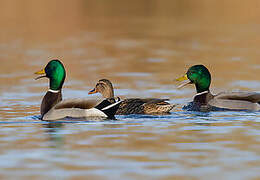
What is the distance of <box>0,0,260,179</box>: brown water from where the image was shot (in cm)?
869

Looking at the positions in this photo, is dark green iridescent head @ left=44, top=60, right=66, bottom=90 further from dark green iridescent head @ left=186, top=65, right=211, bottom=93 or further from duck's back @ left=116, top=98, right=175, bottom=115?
dark green iridescent head @ left=186, top=65, right=211, bottom=93

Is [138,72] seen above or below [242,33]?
below

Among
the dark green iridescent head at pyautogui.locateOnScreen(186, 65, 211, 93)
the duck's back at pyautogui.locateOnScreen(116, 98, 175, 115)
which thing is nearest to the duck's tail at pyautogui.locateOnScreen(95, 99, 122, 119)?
the duck's back at pyautogui.locateOnScreen(116, 98, 175, 115)

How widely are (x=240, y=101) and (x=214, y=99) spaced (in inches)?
23.2

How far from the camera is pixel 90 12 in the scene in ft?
134

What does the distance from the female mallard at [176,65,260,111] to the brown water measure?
0.49 m

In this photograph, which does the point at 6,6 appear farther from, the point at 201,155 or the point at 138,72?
the point at 201,155

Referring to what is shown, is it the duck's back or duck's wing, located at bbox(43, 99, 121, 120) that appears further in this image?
the duck's back

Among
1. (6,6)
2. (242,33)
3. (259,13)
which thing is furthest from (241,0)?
(242,33)

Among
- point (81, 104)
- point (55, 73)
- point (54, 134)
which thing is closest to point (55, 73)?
point (55, 73)

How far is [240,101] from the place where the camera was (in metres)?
13.5

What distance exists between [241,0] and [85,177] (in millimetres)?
38963

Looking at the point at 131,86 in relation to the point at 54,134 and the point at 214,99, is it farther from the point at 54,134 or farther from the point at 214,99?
the point at 54,134

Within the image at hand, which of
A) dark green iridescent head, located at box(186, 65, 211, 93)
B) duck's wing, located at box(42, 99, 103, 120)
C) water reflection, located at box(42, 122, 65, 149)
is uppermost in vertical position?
dark green iridescent head, located at box(186, 65, 211, 93)
